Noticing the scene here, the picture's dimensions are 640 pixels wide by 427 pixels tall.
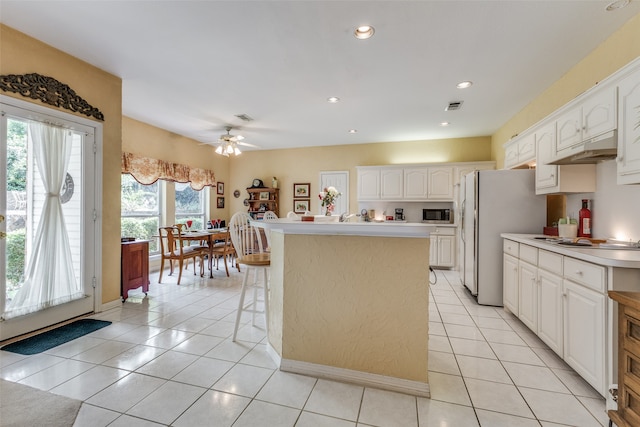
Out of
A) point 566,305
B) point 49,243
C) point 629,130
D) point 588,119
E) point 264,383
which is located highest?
point 588,119

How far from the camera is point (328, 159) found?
261 inches

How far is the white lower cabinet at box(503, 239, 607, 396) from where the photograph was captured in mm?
1687

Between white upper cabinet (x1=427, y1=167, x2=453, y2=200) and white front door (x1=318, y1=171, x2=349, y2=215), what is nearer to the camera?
white upper cabinet (x1=427, y1=167, x2=453, y2=200)

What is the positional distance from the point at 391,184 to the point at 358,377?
179 inches

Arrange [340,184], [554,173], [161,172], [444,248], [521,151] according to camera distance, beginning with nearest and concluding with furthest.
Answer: [554,173], [521,151], [161,172], [444,248], [340,184]

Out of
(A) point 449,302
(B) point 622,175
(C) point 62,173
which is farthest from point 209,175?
(B) point 622,175

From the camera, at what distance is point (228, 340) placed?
2.49 meters

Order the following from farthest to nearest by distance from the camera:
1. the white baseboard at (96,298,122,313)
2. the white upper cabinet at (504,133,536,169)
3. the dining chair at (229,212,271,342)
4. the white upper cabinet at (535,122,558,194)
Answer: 1. the white upper cabinet at (504,133,536,169)
2. the white baseboard at (96,298,122,313)
3. the white upper cabinet at (535,122,558,194)
4. the dining chair at (229,212,271,342)

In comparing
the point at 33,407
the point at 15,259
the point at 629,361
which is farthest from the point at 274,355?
the point at 15,259

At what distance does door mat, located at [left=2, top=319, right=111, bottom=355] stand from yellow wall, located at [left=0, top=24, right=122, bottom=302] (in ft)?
1.43

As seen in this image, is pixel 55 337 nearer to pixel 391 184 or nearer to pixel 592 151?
pixel 592 151

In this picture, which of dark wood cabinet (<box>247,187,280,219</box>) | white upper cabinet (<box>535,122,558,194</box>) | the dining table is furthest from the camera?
dark wood cabinet (<box>247,187,280,219</box>)

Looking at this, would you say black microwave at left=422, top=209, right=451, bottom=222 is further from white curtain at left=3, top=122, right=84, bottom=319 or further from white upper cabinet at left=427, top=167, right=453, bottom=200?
white curtain at left=3, top=122, right=84, bottom=319

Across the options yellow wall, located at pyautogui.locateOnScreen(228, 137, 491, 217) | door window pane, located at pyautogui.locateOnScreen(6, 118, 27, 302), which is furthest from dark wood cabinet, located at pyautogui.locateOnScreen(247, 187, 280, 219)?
door window pane, located at pyautogui.locateOnScreen(6, 118, 27, 302)
